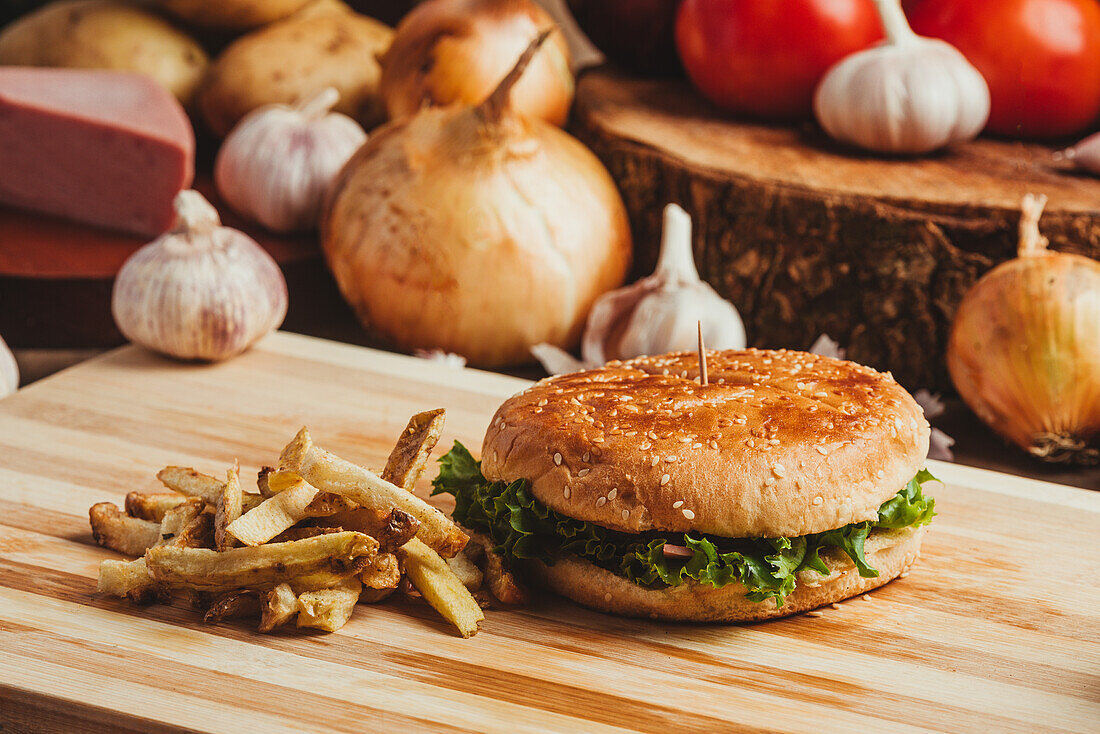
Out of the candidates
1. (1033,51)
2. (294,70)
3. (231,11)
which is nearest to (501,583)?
(1033,51)

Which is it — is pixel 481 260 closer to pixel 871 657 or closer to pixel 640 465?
pixel 640 465

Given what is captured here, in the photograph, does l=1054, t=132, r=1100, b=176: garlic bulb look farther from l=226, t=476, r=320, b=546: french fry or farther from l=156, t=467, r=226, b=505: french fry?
l=156, t=467, r=226, b=505: french fry

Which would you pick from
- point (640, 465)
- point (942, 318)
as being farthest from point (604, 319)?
point (640, 465)

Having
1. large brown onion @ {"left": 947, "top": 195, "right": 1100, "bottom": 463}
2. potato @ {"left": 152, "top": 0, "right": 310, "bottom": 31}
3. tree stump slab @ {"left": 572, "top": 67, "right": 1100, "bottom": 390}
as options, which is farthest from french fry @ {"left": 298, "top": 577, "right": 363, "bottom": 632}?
potato @ {"left": 152, "top": 0, "right": 310, "bottom": 31}

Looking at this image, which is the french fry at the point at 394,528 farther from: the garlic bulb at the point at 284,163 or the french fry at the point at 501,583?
the garlic bulb at the point at 284,163

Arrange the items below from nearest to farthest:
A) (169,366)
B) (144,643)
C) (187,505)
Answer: (144,643) < (187,505) < (169,366)

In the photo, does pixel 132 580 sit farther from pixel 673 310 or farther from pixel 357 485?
pixel 673 310
